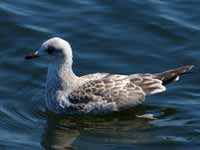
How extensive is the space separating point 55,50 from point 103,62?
1.76 m

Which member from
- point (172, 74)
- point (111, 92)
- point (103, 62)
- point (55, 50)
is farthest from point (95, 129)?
point (103, 62)

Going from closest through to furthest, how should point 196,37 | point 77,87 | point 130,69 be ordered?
point 77,87 → point 130,69 → point 196,37

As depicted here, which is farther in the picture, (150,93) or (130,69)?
(130,69)

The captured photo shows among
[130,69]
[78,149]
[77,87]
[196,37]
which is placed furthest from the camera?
[196,37]

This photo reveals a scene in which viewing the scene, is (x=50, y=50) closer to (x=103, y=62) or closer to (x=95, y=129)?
(x=95, y=129)

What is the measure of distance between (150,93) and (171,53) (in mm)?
1963

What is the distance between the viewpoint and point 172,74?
14.2 metres

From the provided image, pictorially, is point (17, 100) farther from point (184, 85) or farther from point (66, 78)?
point (184, 85)

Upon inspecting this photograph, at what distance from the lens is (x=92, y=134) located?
13.4 metres

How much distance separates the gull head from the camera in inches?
544

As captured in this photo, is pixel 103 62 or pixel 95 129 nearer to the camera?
pixel 95 129

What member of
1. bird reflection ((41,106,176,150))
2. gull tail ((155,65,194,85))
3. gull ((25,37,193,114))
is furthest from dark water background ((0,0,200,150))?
gull tail ((155,65,194,85))

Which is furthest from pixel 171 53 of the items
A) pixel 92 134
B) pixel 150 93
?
pixel 92 134

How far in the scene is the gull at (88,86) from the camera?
13883 millimetres
